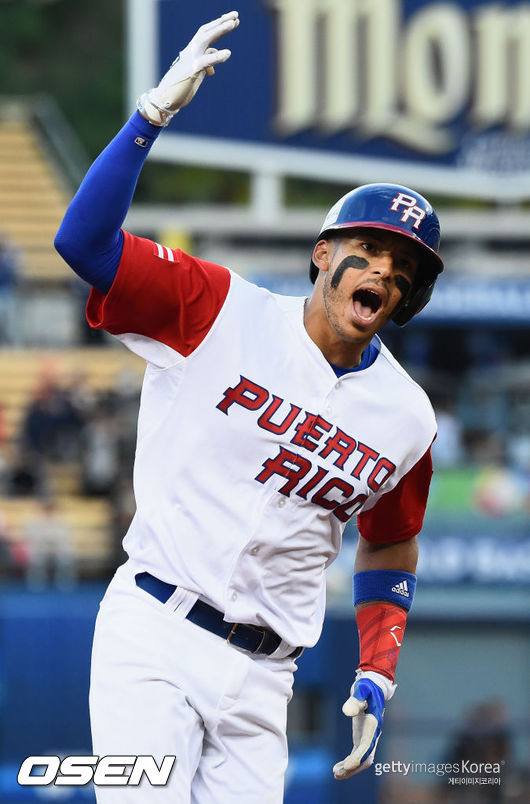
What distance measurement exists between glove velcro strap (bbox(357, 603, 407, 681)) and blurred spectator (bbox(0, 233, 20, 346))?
12426 mm

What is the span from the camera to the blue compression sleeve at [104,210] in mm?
3066

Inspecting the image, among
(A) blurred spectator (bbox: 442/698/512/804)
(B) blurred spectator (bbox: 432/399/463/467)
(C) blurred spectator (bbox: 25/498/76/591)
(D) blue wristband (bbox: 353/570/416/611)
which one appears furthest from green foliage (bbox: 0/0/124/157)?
(D) blue wristband (bbox: 353/570/416/611)

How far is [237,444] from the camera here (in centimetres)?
334

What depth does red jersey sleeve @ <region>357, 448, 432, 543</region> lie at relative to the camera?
3.71 metres

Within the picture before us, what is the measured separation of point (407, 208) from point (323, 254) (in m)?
0.24

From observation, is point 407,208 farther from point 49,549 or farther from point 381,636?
point 49,549

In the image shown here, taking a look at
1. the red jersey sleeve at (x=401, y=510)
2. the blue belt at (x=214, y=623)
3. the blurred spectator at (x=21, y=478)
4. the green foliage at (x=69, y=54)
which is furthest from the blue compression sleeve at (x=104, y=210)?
the green foliage at (x=69, y=54)

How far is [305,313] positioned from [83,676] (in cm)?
686

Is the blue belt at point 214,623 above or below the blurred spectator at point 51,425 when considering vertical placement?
above

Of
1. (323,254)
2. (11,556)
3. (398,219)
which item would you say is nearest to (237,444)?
(323,254)

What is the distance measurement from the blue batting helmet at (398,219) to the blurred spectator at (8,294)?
12.6 meters

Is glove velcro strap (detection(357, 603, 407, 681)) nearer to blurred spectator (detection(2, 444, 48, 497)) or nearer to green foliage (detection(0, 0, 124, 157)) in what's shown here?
blurred spectator (detection(2, 444, 48, 497))

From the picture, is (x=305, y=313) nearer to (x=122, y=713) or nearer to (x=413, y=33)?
(x=122, y=713)

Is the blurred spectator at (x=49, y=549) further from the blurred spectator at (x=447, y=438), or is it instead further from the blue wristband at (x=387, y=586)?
the blue wristband at (x=387, y=586)
